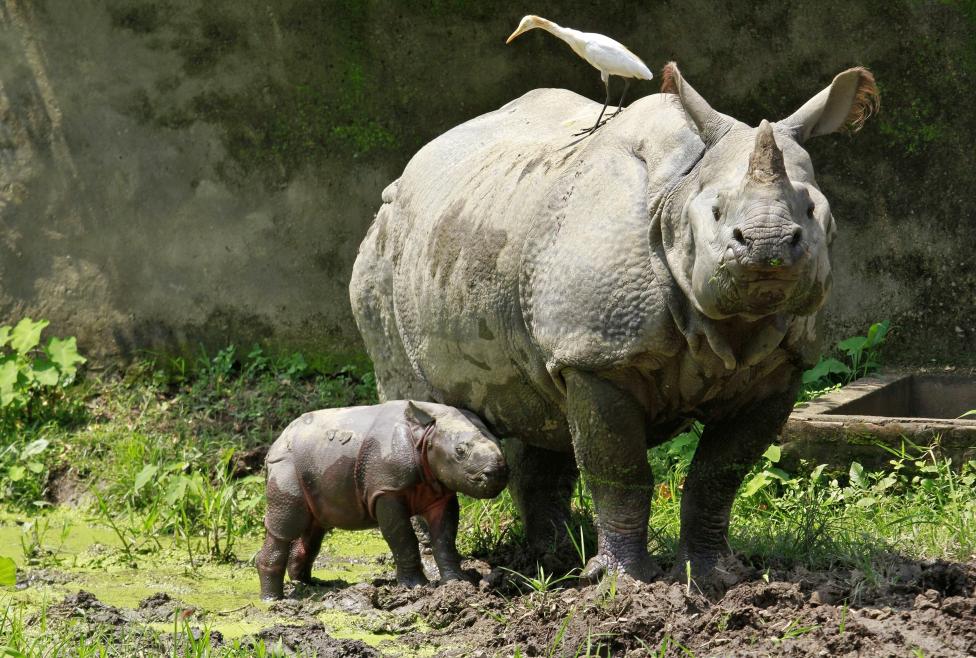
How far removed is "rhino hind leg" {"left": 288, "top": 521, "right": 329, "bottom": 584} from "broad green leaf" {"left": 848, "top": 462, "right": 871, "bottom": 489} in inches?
91.0

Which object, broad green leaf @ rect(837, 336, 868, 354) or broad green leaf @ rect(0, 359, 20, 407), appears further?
broad green leaf @ rect(837, 336, 868, 354)

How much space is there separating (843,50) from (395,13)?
104 inches

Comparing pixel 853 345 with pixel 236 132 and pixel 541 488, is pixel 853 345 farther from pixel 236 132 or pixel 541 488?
pixel 236 132

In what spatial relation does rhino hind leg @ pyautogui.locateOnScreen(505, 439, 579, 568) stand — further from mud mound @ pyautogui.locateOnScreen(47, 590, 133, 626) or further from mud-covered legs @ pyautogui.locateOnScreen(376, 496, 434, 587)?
mud mound @ pyautogui.locateOnScreen(47, 590, 133, 626)

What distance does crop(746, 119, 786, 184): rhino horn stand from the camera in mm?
3965

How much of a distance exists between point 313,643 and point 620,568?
1.08m

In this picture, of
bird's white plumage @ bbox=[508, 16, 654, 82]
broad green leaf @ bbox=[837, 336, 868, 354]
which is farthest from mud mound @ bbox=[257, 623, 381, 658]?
broad green leaf @ bbox=[837, 336, 868, 354]

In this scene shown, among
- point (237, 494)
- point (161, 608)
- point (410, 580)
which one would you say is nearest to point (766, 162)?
point (410, 580)

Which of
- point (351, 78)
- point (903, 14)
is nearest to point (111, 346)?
point (351, 78)

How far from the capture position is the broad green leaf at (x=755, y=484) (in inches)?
244

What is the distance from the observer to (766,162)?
3975 millimetres

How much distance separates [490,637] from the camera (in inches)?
174

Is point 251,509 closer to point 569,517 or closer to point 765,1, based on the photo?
point 569,517

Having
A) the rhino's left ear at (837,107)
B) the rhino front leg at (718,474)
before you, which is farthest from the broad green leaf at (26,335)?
the rhino's left ear at (837,107)
